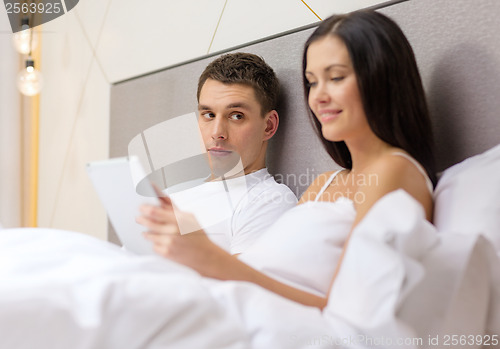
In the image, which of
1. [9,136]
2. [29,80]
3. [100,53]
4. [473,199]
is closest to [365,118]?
[473,199]

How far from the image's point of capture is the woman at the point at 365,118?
3.40 ft

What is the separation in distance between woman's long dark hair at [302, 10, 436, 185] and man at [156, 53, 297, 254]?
0.51 metres

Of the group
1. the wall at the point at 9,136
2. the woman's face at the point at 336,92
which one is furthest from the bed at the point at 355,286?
the wall at the point at 9,136

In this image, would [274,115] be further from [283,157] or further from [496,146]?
[496,146]

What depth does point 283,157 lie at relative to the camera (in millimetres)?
1684

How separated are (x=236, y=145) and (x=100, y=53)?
4.27ft

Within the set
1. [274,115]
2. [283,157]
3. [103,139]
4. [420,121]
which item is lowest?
[103,139]

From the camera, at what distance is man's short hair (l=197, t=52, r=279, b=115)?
1626 millimetres

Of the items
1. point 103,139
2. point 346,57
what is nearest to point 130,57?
point 103,139

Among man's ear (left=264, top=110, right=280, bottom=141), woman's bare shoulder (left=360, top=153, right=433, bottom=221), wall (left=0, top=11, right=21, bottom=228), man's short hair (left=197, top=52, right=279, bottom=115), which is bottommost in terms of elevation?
wall (left=0, top=11, right=21, bottom=228)

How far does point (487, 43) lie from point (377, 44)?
0.95 ft

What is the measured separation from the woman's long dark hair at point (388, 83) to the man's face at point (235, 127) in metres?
0.53

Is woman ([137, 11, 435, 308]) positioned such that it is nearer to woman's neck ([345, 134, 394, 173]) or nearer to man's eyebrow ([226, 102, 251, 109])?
woman's neck ([345, 134, 394, 173])

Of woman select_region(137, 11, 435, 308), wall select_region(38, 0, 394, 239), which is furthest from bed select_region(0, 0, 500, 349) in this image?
wall select_region(38, 0, 394, 239)
